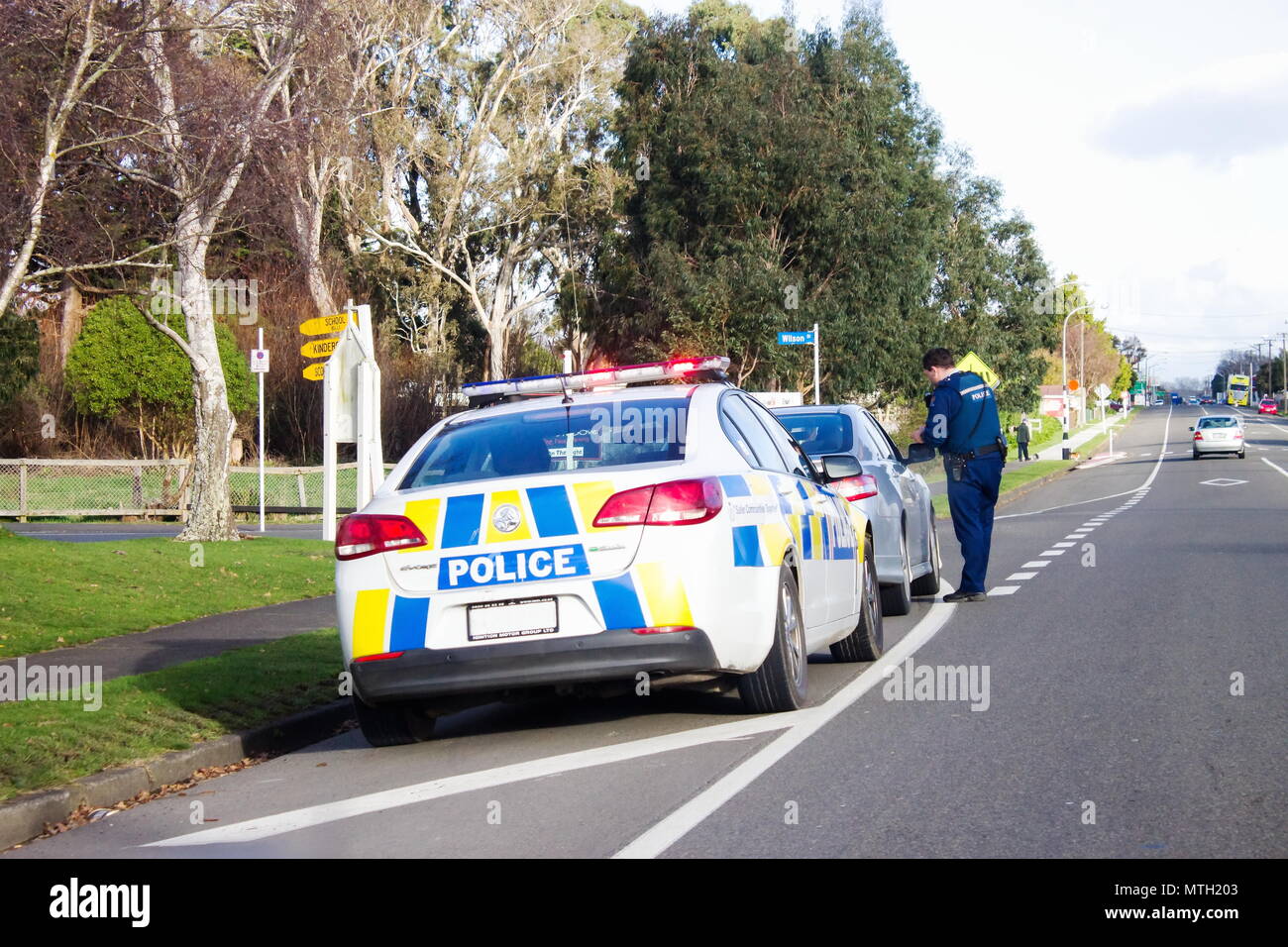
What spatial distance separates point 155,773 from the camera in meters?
7.28

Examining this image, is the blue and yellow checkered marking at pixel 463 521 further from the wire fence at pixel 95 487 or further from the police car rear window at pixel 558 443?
the wire fence at pixel 95 487

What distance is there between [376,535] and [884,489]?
605 centimetres

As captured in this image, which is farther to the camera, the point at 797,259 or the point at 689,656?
the point at 797,259

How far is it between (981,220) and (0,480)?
42.0 m

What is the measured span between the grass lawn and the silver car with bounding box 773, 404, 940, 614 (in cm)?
534

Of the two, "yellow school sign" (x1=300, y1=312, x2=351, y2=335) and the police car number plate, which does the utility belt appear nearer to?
the police car number plate

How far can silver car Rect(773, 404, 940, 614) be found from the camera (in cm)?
1221
